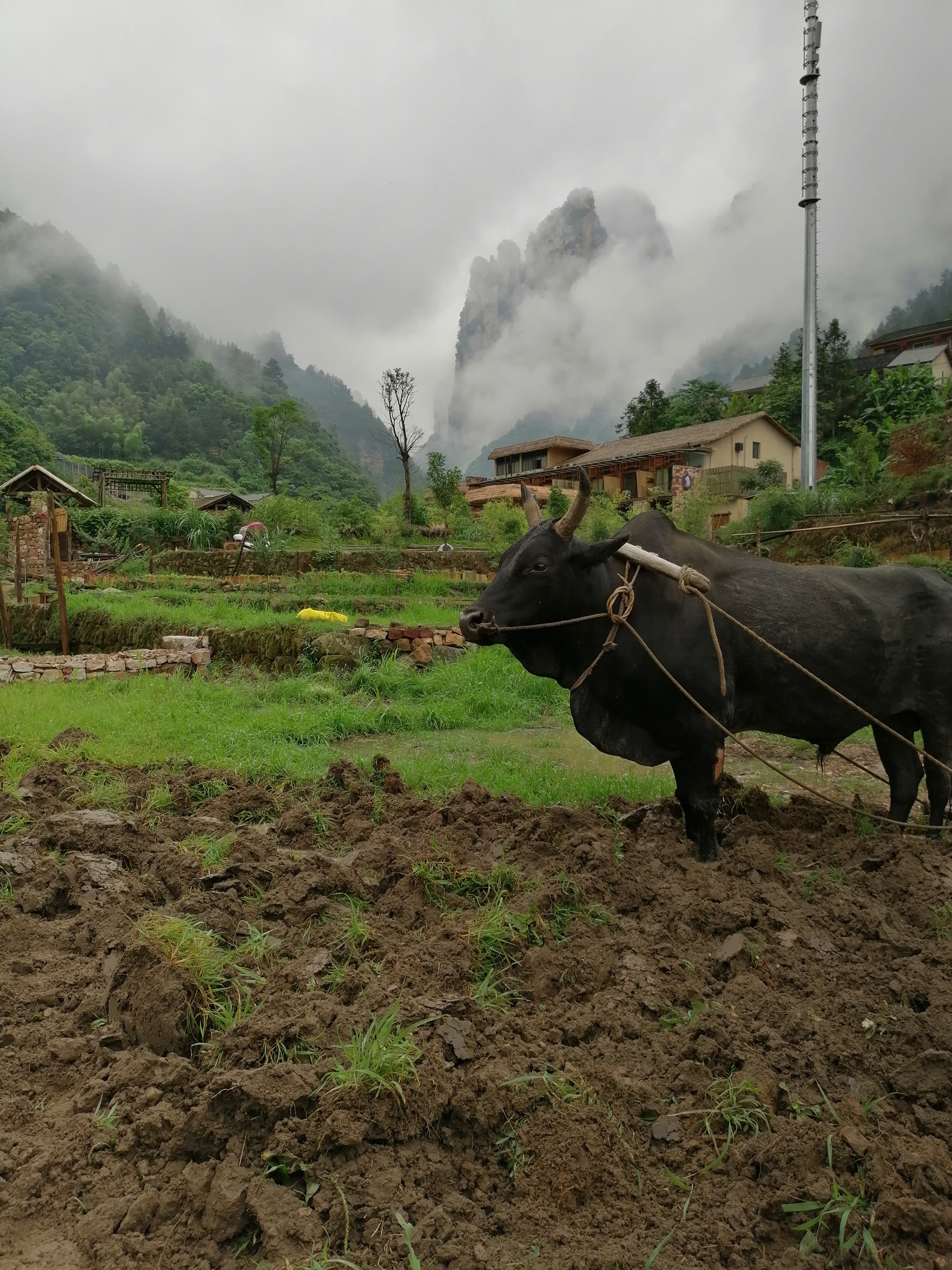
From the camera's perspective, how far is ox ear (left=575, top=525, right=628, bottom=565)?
4.23 m

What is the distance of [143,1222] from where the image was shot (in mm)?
2068

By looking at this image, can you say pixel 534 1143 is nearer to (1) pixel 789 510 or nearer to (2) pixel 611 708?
(2) pixel 611 708

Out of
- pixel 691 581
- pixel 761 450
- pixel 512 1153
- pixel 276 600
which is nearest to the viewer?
pixel 512 1153

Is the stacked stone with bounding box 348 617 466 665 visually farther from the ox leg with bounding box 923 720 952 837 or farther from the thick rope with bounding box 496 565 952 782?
the ox leg with bounding box 923 720 952 837

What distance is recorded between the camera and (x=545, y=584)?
170 inches

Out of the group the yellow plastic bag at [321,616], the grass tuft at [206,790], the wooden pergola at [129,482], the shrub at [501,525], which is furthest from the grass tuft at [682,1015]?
the wooden pergola at [129,482]

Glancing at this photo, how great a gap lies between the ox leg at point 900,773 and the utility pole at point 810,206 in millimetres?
24260

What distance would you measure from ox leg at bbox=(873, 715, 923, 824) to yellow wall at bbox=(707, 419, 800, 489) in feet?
104

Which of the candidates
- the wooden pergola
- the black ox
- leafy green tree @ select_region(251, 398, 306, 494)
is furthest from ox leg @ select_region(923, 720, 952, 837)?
leafy green tree @ select_region(251, 398, 306, 494)

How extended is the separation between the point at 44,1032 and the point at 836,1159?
2.46 m

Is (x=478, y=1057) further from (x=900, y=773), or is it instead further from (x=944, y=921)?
(x=900, y=773)

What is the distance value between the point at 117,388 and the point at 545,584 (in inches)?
4065

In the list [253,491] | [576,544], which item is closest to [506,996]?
[576,544]

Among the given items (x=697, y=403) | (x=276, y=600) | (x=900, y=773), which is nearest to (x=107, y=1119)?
(x=900, y=773)
